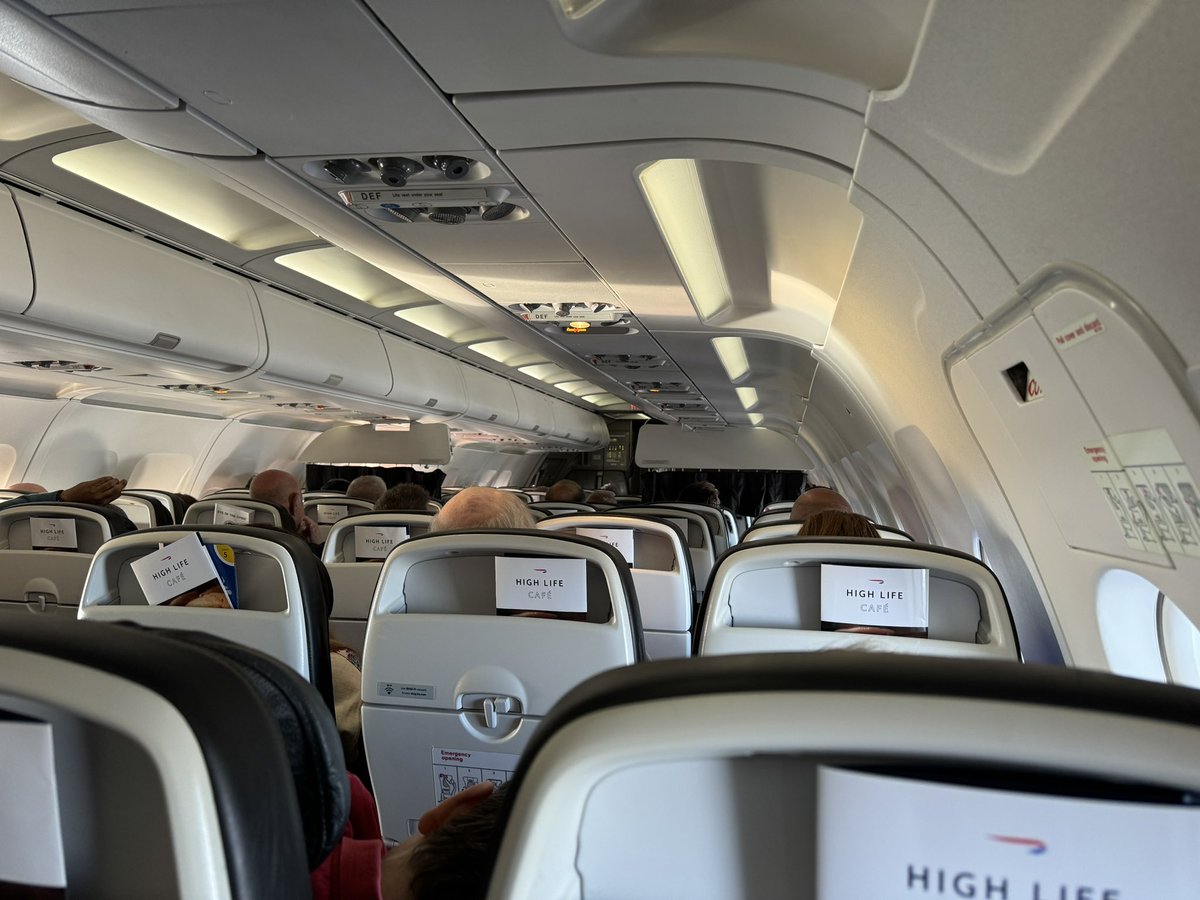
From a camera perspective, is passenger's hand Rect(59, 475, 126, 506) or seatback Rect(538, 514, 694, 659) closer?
seatback Rect(538, 514, 694, 659)

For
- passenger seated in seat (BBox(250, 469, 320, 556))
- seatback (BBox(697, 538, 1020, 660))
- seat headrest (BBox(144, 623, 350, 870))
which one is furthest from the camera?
passenger seated in seat (BBox(250, 469, 320, 556))

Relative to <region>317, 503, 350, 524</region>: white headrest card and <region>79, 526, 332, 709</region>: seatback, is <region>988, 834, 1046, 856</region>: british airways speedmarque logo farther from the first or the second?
<region>317, 503, 350, 524</region>: white headrest card

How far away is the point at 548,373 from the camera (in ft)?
38.3

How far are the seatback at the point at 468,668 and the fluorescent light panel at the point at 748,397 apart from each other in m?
7.27

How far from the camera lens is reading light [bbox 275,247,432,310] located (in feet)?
18.6

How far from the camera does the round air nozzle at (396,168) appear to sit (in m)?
2.78

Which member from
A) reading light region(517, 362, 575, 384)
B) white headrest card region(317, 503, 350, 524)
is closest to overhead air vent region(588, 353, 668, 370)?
white headrest card region(317, 503, 350, 524)

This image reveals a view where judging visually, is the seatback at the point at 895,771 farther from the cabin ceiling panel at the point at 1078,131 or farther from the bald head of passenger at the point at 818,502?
the bald head of passenger at the point at 818,502

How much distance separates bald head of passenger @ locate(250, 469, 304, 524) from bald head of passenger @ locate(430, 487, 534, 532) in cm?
323

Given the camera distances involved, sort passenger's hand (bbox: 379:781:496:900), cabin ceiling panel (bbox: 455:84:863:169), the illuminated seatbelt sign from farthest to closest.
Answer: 1. the illuminated seatbelt sign
2. cabin ceiling panel (bbox: 455:84:863:169)
3. passenger's hand (bbox: 379:781:496:900)

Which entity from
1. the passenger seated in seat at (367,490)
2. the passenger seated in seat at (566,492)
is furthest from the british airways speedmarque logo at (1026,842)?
the passenger seated in seat at (566,492)

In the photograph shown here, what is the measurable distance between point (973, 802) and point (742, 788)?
18 cm

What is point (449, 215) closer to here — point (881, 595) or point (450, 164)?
point (450, 164)

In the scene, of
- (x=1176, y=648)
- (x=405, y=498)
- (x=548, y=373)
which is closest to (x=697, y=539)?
(x=405, y=498)
